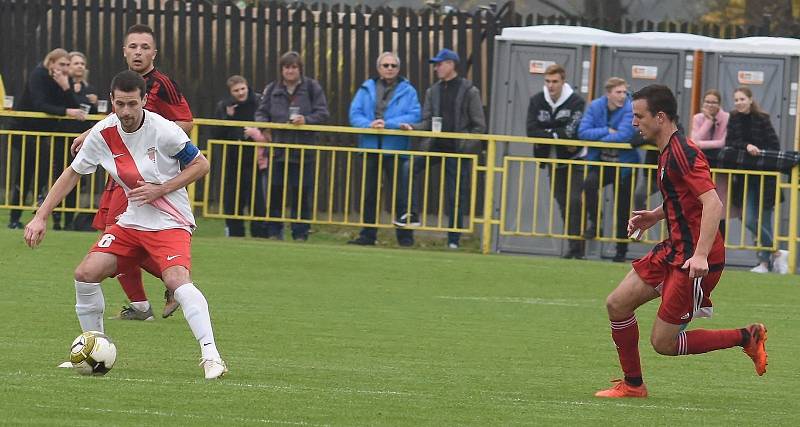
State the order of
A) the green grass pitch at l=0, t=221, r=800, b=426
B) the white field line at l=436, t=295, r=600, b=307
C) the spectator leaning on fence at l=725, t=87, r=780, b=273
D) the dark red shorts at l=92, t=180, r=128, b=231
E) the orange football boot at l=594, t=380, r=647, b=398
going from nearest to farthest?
the green grass pitch at l=0, t=221, r=800, b=426
the orange football boot at l=594, t=380, r=647, b=398
the dark red shorts at l=92, t=180, r=128, b=231
the white field line at l=436, t=295, r=600, b=307
the spectator leaning on fence at l=725, t=87, r=780, b=273

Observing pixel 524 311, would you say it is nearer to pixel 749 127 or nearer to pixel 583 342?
pixel 583 342

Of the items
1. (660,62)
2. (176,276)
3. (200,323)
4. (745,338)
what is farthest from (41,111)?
(745,338)

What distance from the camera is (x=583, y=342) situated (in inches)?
463

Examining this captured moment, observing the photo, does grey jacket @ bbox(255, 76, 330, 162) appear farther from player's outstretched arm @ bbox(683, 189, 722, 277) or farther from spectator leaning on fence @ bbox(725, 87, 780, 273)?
player's outstretched arm @ bbox(683, 189, 722, 277)

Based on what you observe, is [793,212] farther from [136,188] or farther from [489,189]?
[136,188]

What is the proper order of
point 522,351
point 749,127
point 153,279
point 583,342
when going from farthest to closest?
point 749,127, point 153,279, point 583,342, point 522,351

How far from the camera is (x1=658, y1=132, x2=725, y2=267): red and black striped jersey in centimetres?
870

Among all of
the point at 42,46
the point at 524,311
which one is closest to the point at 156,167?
the point at 524,311

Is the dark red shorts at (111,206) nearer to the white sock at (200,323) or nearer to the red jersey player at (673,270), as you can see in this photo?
the white sock at (200,323)

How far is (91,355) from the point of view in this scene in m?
8.65

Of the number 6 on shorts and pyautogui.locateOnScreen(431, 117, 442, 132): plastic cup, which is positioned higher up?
pyautogui.locateOnScreen(431, 117, 442, 132): plastic cup

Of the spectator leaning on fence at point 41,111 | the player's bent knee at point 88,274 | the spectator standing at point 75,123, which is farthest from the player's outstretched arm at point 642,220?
Answer: the spectator standing at point 75,123

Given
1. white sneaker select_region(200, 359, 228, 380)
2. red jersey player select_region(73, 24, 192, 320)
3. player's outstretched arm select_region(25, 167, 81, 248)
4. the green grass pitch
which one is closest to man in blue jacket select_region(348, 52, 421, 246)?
the green grass pitch

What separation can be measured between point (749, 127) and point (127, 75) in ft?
31.8
